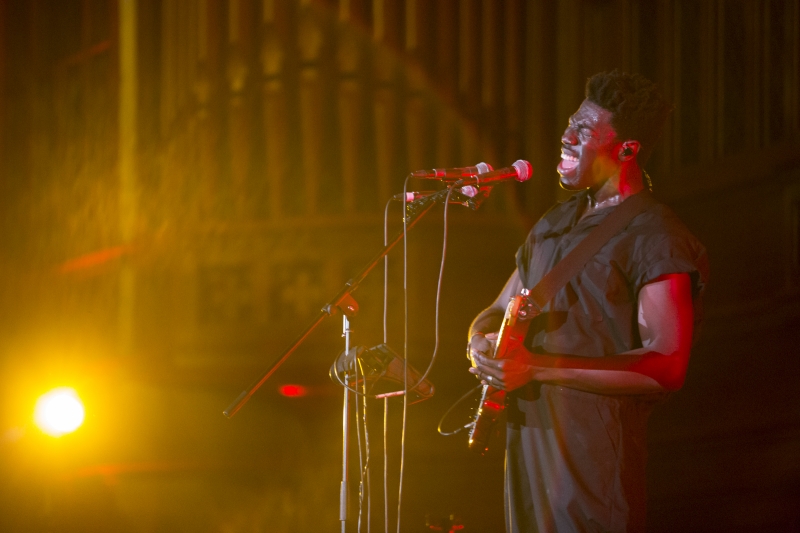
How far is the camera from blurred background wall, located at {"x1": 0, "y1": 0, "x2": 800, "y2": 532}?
3371 mm

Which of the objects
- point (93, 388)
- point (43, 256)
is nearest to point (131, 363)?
point (93, 388)

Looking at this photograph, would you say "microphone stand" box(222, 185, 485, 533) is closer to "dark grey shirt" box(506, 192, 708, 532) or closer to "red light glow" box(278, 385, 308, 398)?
"dark grey shirt" box(506, 192, 708, 532)

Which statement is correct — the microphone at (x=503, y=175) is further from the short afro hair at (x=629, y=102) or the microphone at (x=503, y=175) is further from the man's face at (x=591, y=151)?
the short afro hair at (x=629, y=102)

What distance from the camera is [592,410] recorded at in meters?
2.06

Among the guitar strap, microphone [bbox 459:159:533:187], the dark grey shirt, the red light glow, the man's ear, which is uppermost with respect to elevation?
the man's ear

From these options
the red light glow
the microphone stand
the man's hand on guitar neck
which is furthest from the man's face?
the red light glow

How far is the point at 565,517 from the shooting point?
204 centimetres

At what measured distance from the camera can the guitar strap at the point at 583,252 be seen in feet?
7.00

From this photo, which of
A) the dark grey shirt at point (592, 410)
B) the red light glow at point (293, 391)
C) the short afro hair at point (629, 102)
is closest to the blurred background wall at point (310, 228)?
the red light glow at point (293, 391)

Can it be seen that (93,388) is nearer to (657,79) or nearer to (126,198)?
(126,198)

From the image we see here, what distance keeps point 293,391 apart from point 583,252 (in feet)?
7.19

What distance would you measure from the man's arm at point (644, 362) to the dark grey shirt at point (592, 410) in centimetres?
4

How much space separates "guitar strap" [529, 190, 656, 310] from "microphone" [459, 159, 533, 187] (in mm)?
209

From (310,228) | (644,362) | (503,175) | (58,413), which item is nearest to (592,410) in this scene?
(644,362)
